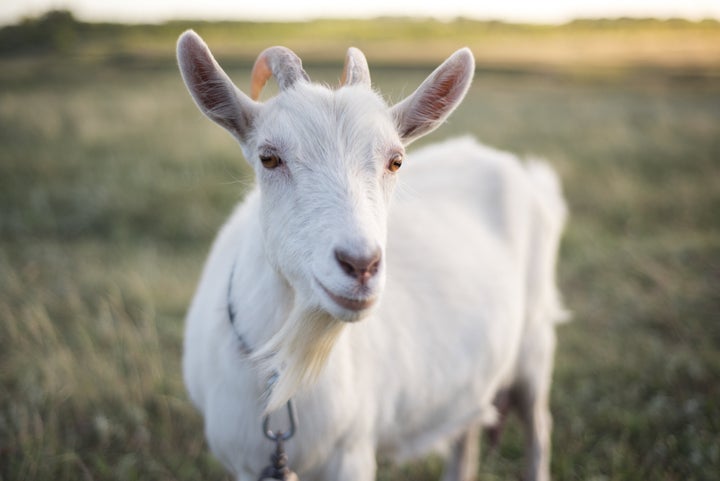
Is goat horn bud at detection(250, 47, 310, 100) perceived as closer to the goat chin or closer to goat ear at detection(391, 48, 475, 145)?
goat ear at detection(391, 48, 475, 145)

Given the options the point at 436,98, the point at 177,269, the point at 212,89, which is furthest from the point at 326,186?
the point at 177,269

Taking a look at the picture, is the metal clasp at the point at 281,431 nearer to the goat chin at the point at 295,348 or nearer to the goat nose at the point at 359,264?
the goat chin at the point at 295,348

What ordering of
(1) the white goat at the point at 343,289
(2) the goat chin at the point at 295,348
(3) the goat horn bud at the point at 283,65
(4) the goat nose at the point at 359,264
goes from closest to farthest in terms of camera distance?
(4) the goat nose at the point at 359,264, (1) the white goat at the point at 343,289, (2) the goat chin at the point at 295,348, (3) the goat horn bud at the point at 283,65

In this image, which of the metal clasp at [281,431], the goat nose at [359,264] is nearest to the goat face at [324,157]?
the goat nose at [359,264]

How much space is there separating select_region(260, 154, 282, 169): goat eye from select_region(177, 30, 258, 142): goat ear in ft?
0.62

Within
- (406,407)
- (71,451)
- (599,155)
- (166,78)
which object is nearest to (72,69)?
(166,78)

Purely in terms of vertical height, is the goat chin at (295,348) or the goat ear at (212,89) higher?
the goat ear at (212,89)

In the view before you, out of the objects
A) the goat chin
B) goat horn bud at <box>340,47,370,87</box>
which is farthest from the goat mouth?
goat horn bud at <box>340,47,370,87</box>

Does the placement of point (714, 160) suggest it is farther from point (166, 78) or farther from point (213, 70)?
point (166, 78)

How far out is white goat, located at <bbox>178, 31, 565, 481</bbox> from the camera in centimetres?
174

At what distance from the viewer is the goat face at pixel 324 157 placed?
62.4 inches

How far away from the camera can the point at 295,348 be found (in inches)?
75.0

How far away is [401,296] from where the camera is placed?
2643mm

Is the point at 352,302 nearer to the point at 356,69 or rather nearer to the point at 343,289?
the point at 343,289
